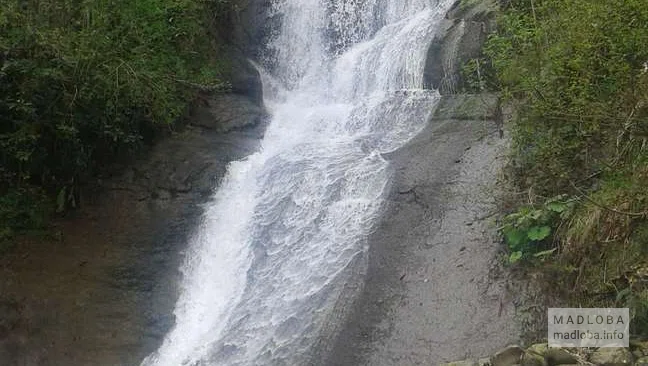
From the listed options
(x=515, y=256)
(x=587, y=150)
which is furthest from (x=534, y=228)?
(x=587, y=150)

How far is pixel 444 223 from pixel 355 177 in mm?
2189

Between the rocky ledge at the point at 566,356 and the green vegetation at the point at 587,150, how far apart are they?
41cm

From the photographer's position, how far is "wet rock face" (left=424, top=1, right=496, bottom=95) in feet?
41.2

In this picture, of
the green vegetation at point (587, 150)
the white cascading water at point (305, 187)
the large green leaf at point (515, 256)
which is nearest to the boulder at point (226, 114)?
the white cascading water at point (305, 187)

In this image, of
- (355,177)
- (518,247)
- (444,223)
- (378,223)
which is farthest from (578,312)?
(355,177)

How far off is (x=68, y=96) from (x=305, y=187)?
13.5 ft

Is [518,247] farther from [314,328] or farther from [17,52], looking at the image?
[17,52]

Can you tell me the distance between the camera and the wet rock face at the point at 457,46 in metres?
12.6

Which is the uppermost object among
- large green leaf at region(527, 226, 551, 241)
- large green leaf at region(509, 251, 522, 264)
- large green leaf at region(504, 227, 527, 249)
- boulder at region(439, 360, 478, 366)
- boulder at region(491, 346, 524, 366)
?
large green leaf at region(527, 226, 551, 241)

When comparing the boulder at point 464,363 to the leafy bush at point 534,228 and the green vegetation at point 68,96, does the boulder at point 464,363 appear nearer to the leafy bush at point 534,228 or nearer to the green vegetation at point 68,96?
the leafy bush at point 534,228

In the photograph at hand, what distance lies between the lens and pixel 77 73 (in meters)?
10.3

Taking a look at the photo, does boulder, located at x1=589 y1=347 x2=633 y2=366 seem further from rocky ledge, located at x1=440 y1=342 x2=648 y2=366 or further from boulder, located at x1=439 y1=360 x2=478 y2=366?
boulder, located at x1=439 y1=360 x2=478 y2=366

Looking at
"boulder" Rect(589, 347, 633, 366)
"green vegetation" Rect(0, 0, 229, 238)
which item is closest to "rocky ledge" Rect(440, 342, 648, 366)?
"boulder" Rect(589, 347, 633, 366)

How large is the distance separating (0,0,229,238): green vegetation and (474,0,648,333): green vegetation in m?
6.37
